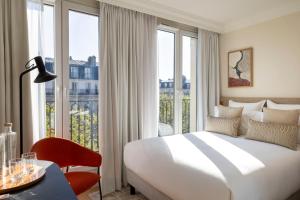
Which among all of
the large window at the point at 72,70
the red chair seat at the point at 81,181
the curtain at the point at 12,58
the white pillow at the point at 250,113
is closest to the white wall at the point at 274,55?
the white pillow at the point at 250,113

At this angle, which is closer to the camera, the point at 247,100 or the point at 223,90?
the point at 247,100

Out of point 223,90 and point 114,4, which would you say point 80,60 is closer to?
point 114,4

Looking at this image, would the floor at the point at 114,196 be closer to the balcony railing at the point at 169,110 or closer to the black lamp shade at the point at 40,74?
the balcony railing at the point at 169,110

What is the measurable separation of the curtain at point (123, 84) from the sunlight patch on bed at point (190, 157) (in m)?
0.63

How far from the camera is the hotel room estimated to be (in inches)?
64.7

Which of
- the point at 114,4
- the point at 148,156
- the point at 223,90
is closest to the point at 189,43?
the point at 223,90

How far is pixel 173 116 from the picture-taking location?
365cm

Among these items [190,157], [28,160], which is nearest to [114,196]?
[190,157]

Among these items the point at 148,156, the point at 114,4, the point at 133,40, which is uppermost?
the point at 114,4

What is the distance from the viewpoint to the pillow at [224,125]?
115 inches

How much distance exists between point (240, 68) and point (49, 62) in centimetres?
310

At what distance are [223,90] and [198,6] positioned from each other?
5.66ft

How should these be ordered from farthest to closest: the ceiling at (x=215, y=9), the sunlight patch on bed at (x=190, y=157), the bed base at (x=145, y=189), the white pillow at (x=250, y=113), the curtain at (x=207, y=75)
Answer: the curtain at (x=207, y=75), the white pillow at (x=250, y=113), the ceiling at (x=215, y=9), the bed base at (x=145, y=189), the sunlight patch on bed at (x=190, y=157)

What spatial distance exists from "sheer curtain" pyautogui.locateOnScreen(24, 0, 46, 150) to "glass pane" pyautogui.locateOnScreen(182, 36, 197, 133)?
2.37m
